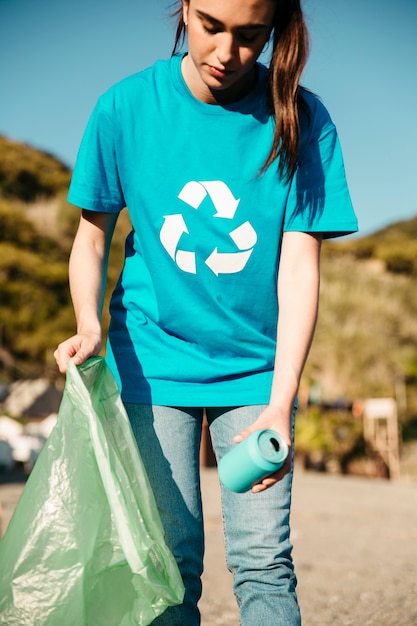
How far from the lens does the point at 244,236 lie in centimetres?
183

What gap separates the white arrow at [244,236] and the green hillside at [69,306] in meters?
11.3

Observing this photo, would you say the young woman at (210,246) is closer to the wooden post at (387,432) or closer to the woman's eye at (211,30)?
the woman's eye at (211,30)

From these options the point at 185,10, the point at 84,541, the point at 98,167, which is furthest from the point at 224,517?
the point at 185,10

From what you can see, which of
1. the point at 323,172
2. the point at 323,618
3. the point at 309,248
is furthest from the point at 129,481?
the point at 323,618

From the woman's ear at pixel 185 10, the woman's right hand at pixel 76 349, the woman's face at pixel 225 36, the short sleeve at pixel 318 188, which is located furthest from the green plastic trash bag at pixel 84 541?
the woman's ear at pixel 185 10

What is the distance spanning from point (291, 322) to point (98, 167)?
574mm

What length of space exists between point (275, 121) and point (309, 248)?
0.97 ft

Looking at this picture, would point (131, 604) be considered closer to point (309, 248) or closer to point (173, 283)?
point (173, 283)

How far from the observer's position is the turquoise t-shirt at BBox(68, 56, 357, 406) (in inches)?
71.9

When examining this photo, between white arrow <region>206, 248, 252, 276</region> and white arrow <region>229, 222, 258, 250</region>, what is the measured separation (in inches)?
0.6

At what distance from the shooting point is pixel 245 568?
174 centimetres

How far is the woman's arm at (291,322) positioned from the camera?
1.62m

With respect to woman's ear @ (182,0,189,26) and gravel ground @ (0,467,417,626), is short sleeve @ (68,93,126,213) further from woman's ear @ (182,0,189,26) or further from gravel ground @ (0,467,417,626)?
gravel ground @ (0,467,417,626)

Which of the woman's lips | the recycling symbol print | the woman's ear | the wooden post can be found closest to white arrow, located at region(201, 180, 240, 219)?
the recycling symbol print
